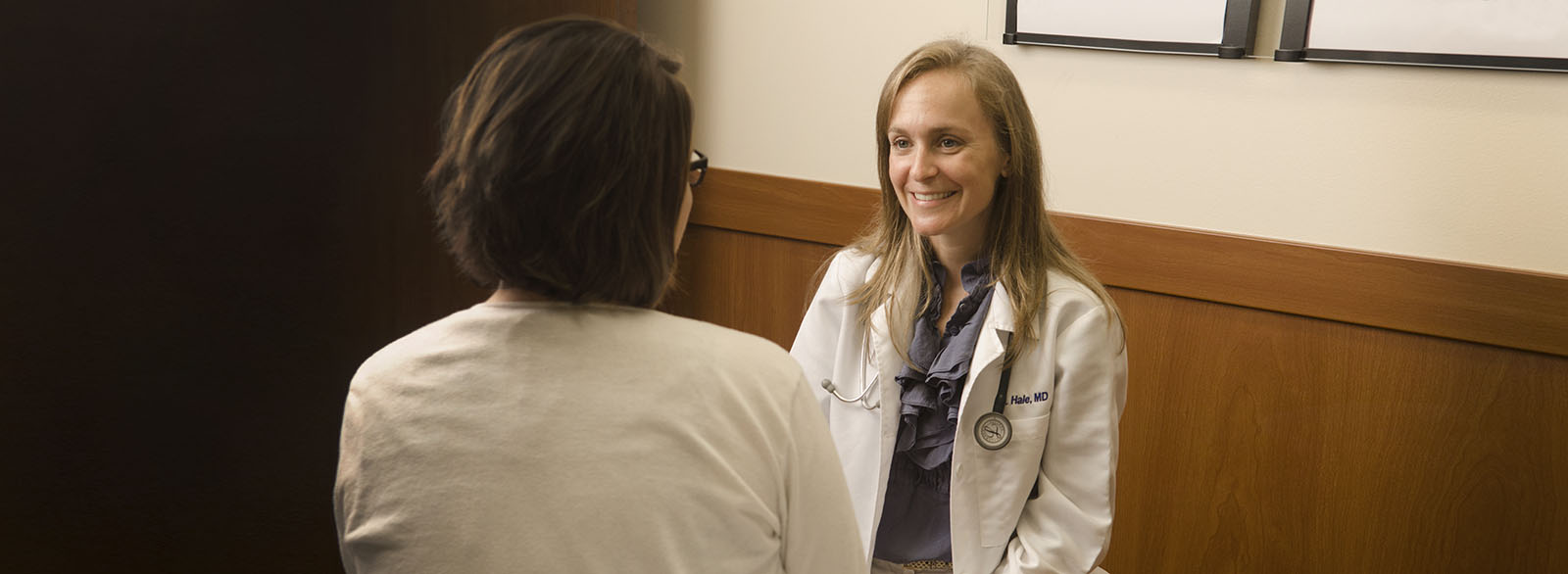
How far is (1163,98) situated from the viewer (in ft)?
7.84

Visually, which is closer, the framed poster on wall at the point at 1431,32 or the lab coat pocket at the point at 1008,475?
the lab coat pocket at the point at 1008,475

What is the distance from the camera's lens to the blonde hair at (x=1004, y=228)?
159 cm

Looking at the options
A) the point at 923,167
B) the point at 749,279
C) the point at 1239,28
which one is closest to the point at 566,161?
the point at 923,167

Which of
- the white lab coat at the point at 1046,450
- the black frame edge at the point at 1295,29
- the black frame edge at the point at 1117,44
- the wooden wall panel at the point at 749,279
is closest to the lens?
the white lab coat at the point at 1046,450

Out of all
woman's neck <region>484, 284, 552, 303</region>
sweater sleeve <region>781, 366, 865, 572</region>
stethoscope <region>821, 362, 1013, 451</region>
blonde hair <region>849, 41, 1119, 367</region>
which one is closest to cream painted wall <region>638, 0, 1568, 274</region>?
blonde hair <region>849, 41, 1119, 367</region>

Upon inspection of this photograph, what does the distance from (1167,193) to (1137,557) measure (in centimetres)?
83

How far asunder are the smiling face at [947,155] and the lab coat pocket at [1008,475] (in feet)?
1.03

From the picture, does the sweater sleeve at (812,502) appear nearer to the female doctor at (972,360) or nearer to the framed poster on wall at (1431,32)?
the female doctor at (972,360)

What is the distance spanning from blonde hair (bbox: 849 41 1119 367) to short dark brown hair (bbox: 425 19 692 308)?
79cm

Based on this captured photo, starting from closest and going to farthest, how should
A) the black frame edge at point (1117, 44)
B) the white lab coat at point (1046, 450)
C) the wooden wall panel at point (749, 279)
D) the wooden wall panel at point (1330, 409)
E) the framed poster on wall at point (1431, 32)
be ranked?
the white lab coat at point (1046, 450) < the framed poster on wall at point (1431, 32) < the wooden wall panel at point (1330, 409) < the black frame edge at point (1117, 44) < the wooden wall panel at point (749, 279)

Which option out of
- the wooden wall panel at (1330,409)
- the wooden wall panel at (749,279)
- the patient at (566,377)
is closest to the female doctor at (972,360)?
the patient at (566,377)

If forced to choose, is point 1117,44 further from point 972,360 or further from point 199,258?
point 199,258

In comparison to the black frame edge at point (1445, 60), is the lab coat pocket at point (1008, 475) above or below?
below

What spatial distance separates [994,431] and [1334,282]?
1073 millimetres
